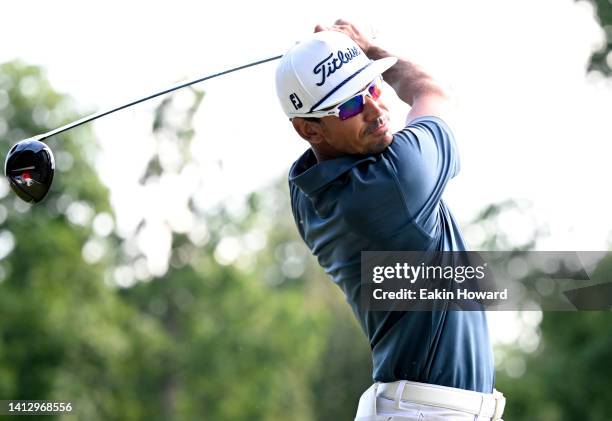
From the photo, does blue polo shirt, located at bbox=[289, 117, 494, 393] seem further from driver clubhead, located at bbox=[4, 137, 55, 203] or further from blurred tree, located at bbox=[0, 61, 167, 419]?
blurred tree, located at bbox=[0, 61, 167, 419]

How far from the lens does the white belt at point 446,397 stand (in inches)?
112

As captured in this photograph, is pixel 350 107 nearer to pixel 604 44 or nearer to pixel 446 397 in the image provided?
pixel 446 397

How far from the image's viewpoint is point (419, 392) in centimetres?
286

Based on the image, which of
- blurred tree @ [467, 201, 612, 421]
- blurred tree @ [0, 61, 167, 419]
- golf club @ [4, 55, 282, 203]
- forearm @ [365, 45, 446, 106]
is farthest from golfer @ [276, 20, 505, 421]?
blurred tree @ [0, 61, 167, 419]

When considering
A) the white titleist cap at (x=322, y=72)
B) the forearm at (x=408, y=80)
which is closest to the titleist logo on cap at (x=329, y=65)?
the white titleist cap at (x=322, y=72)

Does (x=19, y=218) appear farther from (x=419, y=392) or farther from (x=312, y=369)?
(x=419, y=392)

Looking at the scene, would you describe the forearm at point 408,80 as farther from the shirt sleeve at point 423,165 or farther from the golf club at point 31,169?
the golf club at point 31,169

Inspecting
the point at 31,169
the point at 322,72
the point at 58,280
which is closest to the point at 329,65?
the point at 322,72

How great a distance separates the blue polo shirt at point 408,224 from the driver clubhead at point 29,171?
1.14m

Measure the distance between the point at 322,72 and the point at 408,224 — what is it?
0.47 m

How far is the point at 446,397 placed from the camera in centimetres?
284

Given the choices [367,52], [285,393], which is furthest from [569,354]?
[367,52]

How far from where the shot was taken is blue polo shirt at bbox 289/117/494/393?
2.82 meters

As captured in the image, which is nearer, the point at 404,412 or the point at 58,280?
the point at 404,412
